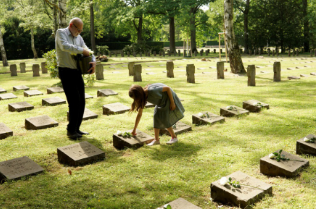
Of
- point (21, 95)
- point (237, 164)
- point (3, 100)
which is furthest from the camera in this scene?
point (21, 95)

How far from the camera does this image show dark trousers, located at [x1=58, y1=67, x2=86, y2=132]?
5.14 meters

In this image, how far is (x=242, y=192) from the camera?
3221 millimetres

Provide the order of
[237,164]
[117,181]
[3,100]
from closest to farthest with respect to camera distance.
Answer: [117,181] → [237,164] → [3,100]

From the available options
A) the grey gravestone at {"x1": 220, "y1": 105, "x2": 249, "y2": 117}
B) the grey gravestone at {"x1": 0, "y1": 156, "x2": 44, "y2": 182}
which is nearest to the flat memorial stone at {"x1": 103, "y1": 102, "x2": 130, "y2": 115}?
the grey gravestone at {"x1": 220, "y1": 105, "x2": 249, "y2": 117}

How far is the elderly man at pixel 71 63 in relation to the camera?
4.98 metres

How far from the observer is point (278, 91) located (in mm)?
9438

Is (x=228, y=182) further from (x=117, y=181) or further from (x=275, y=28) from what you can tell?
(x=275, y=28)

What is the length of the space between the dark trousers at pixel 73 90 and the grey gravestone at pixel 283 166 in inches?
124

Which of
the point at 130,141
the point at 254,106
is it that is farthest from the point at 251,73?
the point at 130,141

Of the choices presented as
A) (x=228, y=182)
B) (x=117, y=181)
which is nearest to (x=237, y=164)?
(x=228, y=182)

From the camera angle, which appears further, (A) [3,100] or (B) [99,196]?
(A) [3,100]

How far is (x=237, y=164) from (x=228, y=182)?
907 mm

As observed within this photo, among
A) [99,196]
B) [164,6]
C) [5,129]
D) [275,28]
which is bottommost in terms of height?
[99,196]

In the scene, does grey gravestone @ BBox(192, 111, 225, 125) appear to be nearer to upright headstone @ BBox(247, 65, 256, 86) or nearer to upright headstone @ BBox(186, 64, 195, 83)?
upright headstone @ BBox(247, 65, 256, 86)
